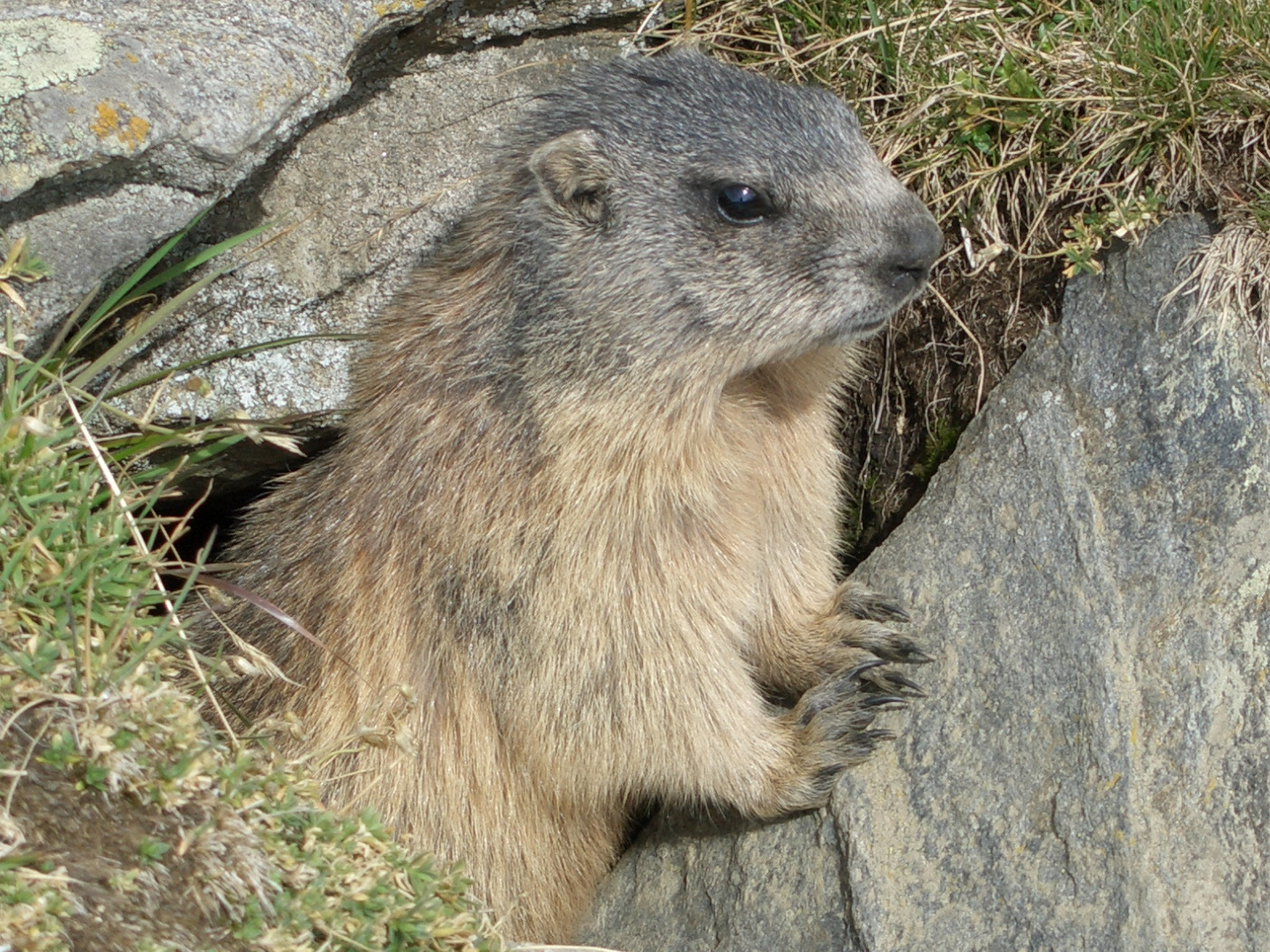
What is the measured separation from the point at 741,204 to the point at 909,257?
22.8 inches

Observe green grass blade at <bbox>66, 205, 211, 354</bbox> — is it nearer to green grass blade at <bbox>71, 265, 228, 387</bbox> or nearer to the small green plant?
green grass blade at <bbox>71, 265, 228, 387</bbox>

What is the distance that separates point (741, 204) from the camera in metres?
4.32

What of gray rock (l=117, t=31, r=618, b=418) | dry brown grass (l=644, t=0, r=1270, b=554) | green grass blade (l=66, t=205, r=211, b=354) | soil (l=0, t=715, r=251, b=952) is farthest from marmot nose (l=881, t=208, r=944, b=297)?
soil (l=0, t=715, r=251, b=952)

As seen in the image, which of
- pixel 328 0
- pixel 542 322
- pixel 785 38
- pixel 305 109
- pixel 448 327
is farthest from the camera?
pixel 785 38

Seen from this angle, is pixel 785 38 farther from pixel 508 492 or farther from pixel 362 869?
pixel 362 869

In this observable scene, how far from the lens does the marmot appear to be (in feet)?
14.1

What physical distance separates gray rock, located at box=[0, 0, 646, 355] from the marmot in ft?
2.82

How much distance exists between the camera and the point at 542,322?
438 cm

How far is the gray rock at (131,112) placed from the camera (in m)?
4.43

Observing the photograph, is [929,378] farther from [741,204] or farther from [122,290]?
[122,290]

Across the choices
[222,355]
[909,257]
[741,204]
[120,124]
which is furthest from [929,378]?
[120,124]

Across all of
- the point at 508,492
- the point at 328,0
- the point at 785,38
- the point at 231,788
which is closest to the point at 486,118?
the point at 328,0

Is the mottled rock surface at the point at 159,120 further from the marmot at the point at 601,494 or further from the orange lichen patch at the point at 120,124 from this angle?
the marmot at the point at 601,494

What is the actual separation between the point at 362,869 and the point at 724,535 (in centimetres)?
171
